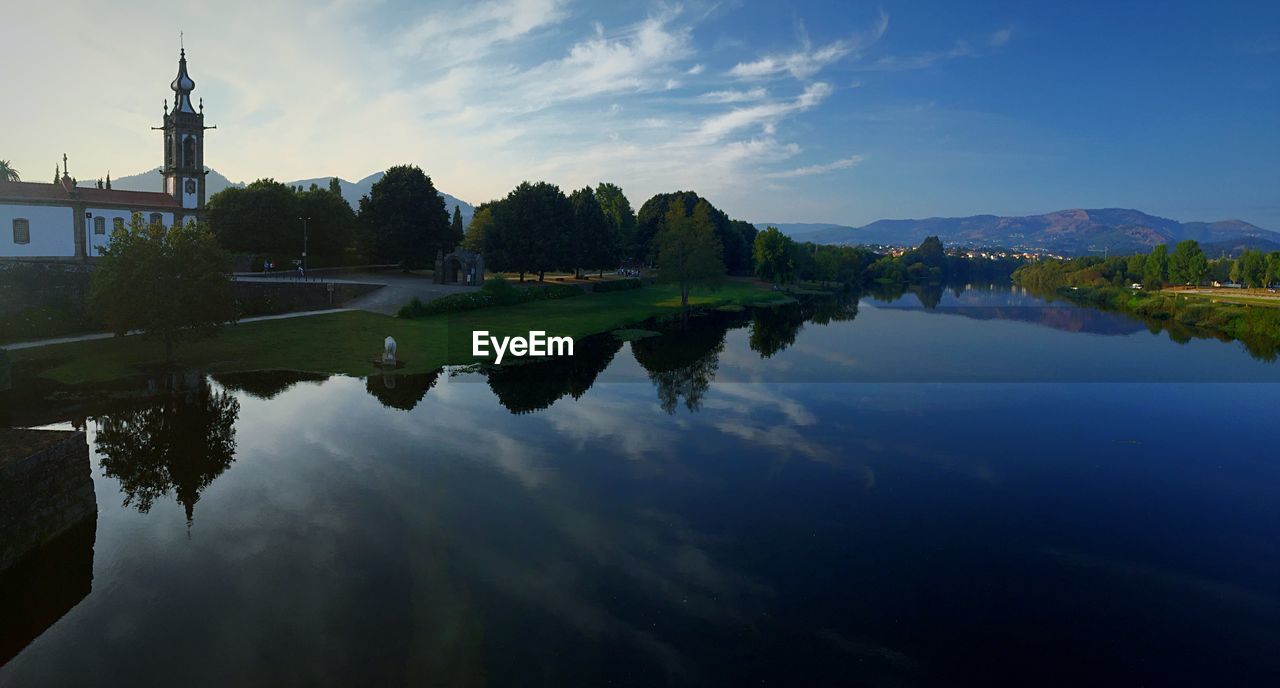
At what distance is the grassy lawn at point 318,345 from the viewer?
40.0 metres

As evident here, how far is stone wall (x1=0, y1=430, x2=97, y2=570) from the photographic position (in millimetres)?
18844

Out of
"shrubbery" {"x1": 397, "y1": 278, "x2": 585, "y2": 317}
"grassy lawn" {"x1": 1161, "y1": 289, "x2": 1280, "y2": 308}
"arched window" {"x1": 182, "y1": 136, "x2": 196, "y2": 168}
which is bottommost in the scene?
"shrubbery" {"x1": 397, "y1": 278, "x2": 585, "y2": 317}

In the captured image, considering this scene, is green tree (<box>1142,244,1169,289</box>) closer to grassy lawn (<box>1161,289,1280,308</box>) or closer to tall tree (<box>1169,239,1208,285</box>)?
tall tree (<box>1169,239,1208,285</box>)

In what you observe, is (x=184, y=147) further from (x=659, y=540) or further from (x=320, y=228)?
(x=659, y=540)

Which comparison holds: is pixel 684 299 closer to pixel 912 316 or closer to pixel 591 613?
pixel 912 316

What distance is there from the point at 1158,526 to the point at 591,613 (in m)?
18.8

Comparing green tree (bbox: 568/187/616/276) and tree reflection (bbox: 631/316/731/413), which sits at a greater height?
green tree (bbox: 568/187/616/276)

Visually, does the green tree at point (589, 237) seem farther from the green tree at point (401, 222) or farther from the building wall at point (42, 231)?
the building wall at point (42, 231)

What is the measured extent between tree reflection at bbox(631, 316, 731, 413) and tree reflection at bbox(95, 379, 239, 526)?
20522 millimetres

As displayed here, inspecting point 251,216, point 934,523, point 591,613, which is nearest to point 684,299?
point 251,216

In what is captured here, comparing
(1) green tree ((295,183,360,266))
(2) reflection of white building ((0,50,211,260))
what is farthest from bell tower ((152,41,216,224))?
(1) green tree ((295,183,360,266))

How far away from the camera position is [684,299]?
309 ft

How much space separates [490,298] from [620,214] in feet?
266
